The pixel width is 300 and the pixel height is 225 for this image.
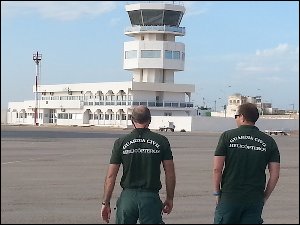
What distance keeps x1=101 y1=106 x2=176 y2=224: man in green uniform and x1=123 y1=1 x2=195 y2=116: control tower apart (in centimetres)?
7452

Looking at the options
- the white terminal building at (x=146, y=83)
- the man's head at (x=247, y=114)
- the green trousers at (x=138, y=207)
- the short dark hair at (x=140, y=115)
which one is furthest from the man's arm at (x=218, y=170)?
the white terminal building at (x=146, y=83)

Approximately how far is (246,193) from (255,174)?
0.21m

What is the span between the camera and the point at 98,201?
34.5ft

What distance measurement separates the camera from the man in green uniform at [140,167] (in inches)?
218

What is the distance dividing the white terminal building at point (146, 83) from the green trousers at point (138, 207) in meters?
72.6

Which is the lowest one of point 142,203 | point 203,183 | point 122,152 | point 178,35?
point 203,183

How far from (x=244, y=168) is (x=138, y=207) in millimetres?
1122

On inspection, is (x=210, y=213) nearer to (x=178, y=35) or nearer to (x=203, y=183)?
(x=203, y=183)

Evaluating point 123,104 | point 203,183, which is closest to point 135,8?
point 123,104

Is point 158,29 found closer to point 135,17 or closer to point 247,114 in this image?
point 135,17

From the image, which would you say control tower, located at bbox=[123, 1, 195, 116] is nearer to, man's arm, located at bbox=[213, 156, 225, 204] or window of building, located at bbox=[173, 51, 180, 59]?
window of building, located at bbox=[173, 51, 180, 59]

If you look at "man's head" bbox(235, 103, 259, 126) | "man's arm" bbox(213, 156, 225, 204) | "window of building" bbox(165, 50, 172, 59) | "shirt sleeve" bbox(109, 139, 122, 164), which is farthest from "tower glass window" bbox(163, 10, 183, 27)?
"shirt sleeve" bbox(109, 139, 122, 164)

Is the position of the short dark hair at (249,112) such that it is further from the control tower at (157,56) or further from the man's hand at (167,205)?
the control tower at (157,56)

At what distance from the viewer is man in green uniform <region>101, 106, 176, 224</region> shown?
18.1 feet
